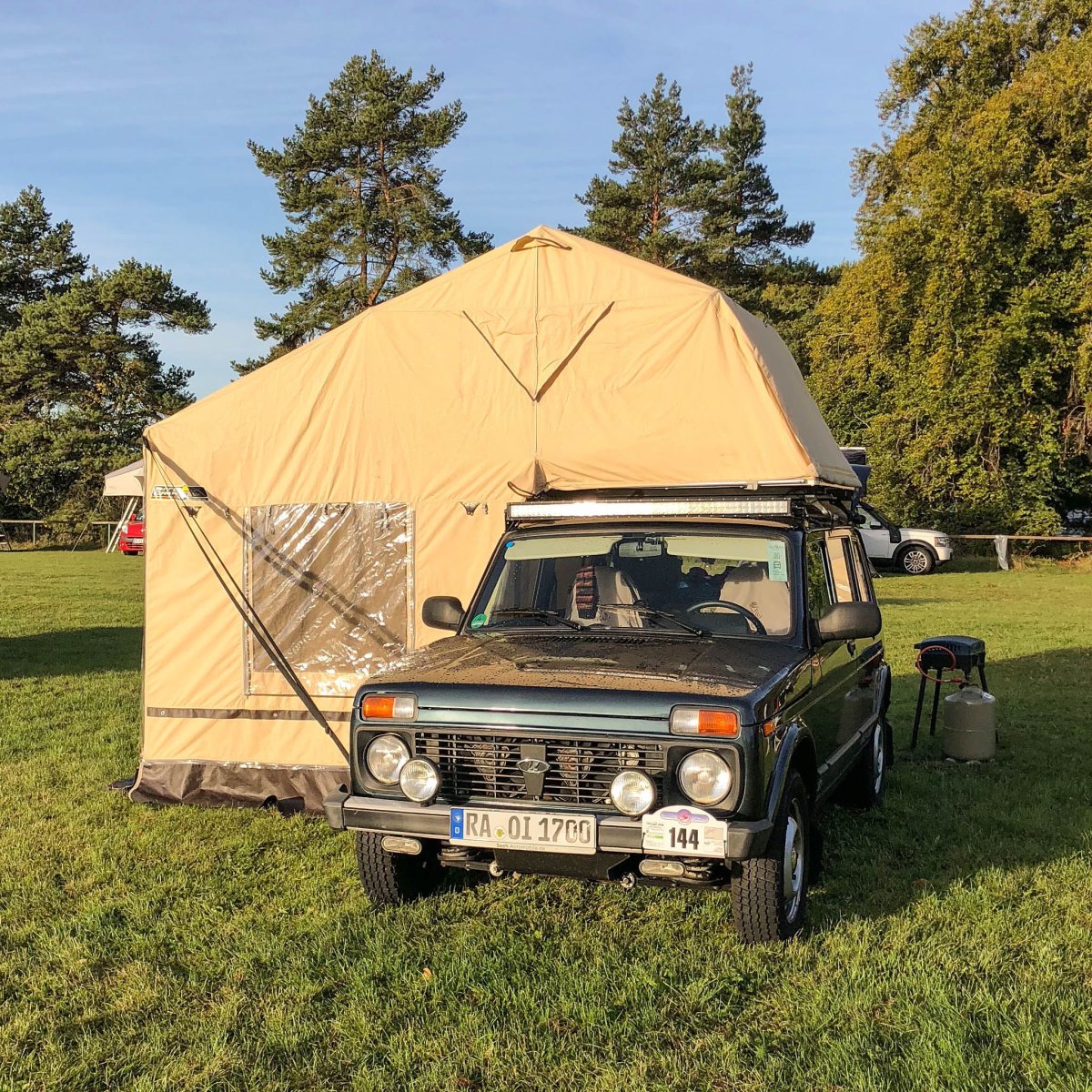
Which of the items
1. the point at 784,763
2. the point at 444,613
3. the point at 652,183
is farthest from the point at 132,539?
the point at 784,763

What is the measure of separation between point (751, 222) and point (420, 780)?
38.7 metres

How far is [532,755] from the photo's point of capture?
4309 millimetres

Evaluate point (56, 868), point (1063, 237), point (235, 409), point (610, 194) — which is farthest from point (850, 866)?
point (610, 194)

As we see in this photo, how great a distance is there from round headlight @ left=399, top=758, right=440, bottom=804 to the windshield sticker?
1.99 m

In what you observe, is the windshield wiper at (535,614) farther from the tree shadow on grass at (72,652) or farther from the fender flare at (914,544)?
the fender flare at (914,544)

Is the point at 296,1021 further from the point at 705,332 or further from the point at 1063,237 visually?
the point at 1063,237

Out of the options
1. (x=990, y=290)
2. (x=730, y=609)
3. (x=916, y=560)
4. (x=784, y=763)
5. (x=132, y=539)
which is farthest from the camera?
(x=132, y=539)

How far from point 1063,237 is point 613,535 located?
27769mm

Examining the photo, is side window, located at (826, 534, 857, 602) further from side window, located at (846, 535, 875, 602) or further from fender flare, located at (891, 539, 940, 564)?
fender flare, located at (891, 539, 940, 564)

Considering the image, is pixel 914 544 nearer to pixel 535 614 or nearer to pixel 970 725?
pixel 970 725

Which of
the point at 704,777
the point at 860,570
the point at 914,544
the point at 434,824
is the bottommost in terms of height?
the point at 434,824

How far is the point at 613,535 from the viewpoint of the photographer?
5652 millimetres

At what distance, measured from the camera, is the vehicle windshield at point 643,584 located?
17.1 ft

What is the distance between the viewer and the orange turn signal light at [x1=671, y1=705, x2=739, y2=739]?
4039mm
